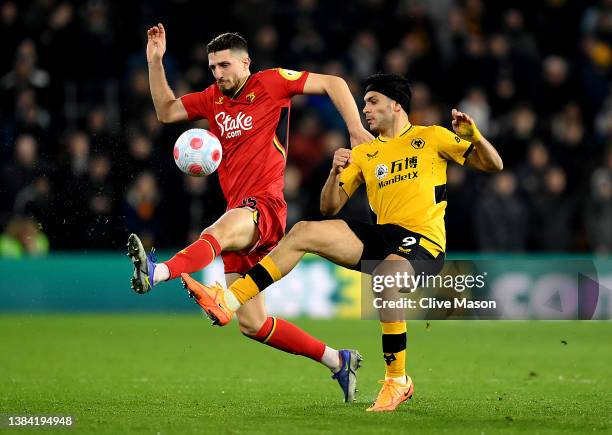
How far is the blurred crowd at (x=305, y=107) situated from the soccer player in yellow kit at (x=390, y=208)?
6.93 metres

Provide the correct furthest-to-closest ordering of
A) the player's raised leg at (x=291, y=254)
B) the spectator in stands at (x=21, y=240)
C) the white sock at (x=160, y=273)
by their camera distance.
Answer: the spectator in stands at (x=21, y=240), the player's raised leg at (x=291, y=254), the white sock at (x=160, y=273)

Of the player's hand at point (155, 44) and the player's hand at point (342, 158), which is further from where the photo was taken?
the player's hand at point (155, 44)

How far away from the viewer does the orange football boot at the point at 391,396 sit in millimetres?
7496

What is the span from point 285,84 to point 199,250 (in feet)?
5.36

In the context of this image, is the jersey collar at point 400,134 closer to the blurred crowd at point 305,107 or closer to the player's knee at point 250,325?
the player's knee at point 250,325

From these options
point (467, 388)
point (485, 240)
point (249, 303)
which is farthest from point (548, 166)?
point (249, 303)

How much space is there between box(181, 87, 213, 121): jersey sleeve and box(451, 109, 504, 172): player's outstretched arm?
6.33 ft

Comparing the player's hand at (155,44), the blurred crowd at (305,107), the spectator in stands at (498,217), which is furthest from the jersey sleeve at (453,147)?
the spectator in stands at (498,217)

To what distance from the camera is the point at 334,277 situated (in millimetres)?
15820

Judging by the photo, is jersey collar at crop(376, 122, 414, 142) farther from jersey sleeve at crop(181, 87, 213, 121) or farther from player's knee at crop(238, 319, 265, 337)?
player's knee at crop(238, 319, 265, 337)

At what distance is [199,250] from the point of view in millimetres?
7316

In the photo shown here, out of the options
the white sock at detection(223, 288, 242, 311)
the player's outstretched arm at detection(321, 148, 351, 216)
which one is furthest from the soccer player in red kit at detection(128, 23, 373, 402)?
the white sock at detection(223, 288, 242, 311)

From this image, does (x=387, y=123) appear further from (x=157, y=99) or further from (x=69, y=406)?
(x=69, y=406)

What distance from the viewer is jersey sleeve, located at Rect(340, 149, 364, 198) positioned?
8047 mm
